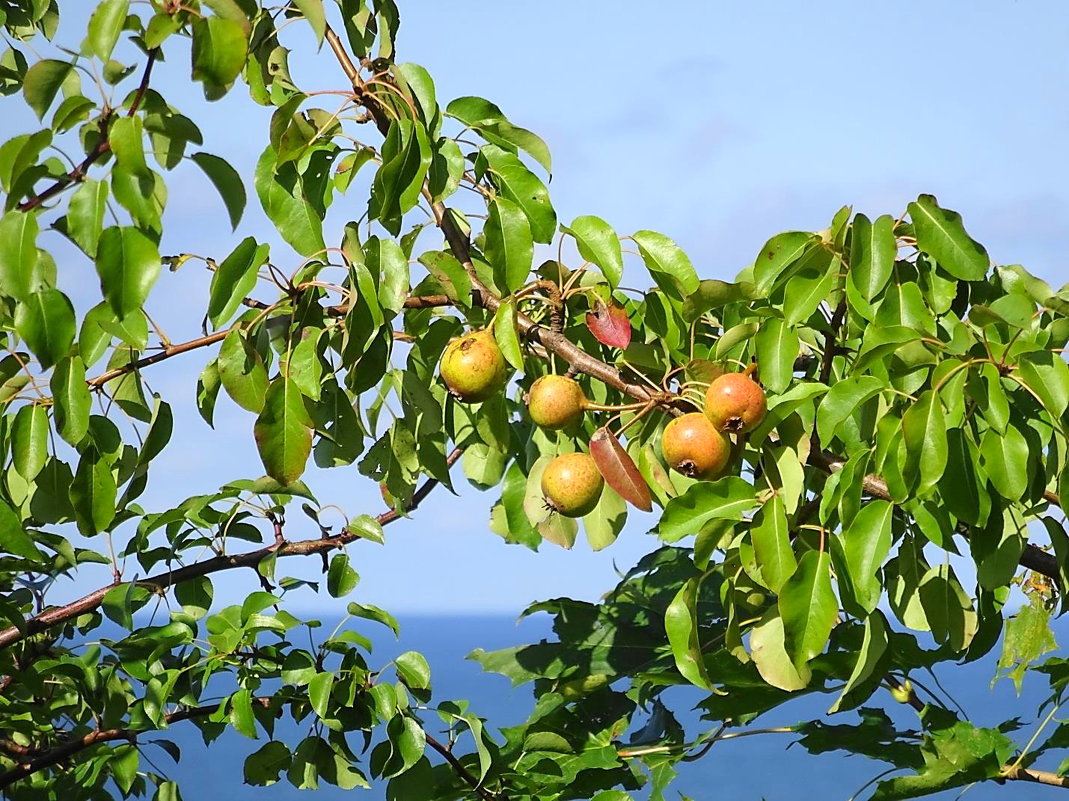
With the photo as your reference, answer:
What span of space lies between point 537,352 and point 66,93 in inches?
40.9

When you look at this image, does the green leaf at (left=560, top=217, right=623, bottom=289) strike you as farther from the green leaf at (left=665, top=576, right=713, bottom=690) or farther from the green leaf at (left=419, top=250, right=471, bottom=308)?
the green leaf at (left=665, top=576, right=713, bottom=690)

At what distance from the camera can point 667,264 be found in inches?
58.4

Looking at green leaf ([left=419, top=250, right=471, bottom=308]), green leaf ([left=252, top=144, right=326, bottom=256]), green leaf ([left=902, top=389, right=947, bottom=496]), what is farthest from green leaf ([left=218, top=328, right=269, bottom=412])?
green leaf ([left=902, top=389, right=947, bottom=496])

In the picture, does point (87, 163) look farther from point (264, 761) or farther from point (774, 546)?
point (264, 761)

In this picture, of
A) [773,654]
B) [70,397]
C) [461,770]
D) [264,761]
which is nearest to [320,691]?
[461,770]

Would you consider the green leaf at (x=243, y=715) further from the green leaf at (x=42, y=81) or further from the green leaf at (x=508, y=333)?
the green leaf at (x=42, y=81)

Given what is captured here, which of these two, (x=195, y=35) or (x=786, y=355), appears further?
(x=786, y=355)

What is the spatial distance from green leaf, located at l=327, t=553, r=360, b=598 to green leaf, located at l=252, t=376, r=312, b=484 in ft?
2.23

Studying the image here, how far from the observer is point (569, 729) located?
2.00 m

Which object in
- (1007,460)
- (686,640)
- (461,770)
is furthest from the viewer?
(461,770)

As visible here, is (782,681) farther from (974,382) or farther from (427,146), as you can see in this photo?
(427,146)

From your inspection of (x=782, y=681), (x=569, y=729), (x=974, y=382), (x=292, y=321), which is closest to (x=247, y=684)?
(x=569, y=729)

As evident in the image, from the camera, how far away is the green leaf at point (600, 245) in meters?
1.44

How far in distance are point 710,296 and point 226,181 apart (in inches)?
24.5
